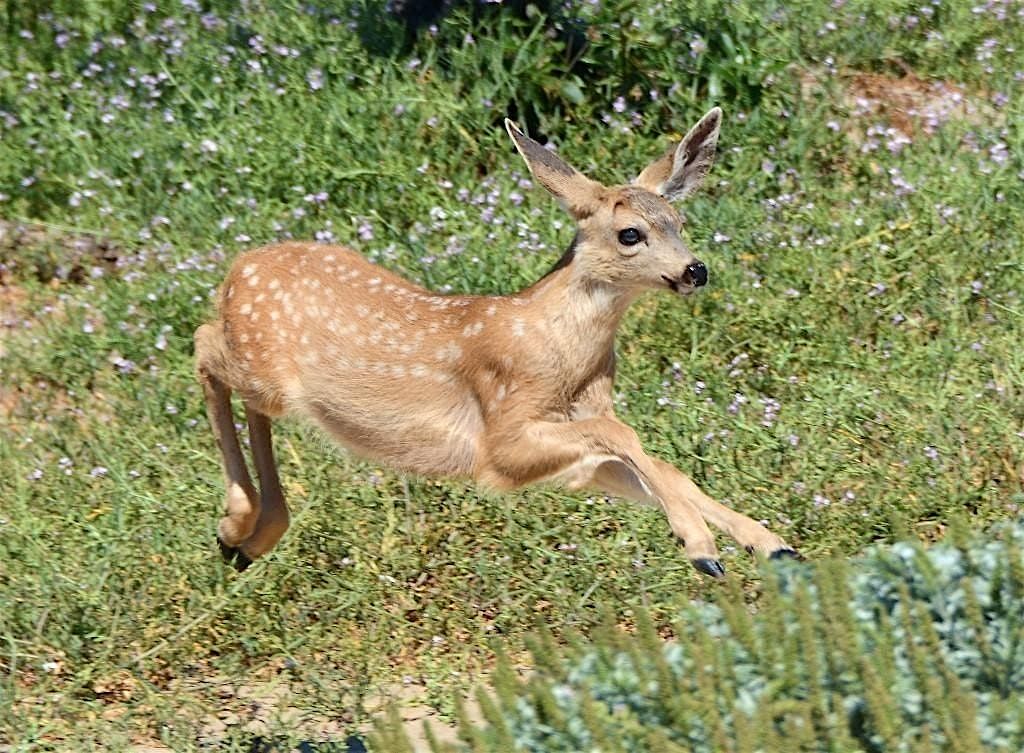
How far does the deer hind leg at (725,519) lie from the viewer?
19.9 ft

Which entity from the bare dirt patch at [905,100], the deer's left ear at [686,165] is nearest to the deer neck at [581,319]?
the deer's left ear at [686,165]

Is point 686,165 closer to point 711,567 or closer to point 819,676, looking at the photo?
point 711,567

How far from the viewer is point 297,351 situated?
7.18 meters

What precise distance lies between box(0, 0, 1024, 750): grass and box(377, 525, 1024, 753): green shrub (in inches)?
31.0

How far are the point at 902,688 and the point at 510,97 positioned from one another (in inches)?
241

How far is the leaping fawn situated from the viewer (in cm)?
655

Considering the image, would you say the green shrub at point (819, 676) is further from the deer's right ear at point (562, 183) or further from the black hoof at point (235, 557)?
the black hoof at point (235, 557)

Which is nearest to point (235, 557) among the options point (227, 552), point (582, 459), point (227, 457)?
point (227, 552)

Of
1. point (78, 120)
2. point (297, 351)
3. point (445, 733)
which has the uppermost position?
point (297, 351)

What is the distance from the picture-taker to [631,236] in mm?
6594

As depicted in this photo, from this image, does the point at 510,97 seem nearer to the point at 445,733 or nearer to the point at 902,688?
the point at 445,733

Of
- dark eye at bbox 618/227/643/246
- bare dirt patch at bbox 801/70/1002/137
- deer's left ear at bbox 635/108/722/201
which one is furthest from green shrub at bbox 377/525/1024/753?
bare dirt patch at bbox 801/70/1002/137

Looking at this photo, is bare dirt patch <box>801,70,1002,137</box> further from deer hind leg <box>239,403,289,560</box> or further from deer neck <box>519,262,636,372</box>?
deer hind leg <box>239,403,289,560</box>

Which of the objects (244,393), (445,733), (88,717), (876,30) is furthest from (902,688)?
(876,30)
